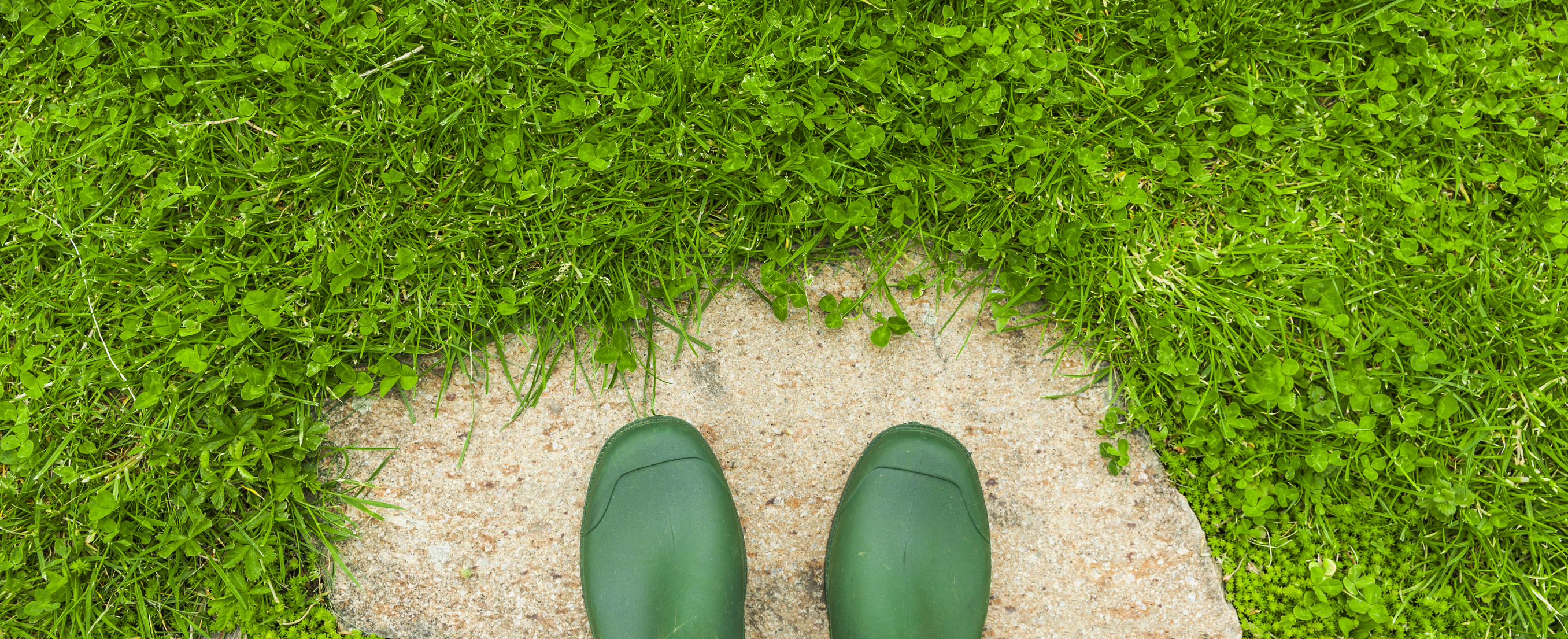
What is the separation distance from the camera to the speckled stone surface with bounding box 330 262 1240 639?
80.4 inches

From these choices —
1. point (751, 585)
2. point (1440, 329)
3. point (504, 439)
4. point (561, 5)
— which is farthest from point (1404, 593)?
point (561, 5)

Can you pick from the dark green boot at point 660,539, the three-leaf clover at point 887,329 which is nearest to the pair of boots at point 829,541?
the dark green boot at point 660,539

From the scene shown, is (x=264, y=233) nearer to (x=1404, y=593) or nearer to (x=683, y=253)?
(x=683, y=253)

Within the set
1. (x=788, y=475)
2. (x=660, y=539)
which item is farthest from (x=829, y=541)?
(x=660, y=539)

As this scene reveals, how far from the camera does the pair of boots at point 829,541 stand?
198 centimetres

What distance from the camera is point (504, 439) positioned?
208 cm

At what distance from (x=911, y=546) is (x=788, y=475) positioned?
0.41 m

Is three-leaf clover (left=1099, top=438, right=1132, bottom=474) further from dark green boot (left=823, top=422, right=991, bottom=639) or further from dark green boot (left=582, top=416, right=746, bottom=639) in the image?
dark green boot (left=582, top=416, right=746, bottom=639)

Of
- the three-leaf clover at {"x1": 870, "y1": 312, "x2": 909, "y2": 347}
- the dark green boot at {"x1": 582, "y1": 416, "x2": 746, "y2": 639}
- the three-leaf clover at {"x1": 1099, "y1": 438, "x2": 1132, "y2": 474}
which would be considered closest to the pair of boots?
the dark green boot at {"x1": 582, "y1": 416, "x2": 746, "y2": 639}

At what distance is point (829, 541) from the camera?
2.07m

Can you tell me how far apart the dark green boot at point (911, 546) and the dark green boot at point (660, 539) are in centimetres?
31

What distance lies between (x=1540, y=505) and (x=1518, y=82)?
1239 millimetres

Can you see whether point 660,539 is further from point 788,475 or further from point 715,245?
point 715,245

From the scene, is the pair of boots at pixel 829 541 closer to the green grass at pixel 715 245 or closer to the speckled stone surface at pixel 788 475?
the speckled stone surface at pixel 788 475
